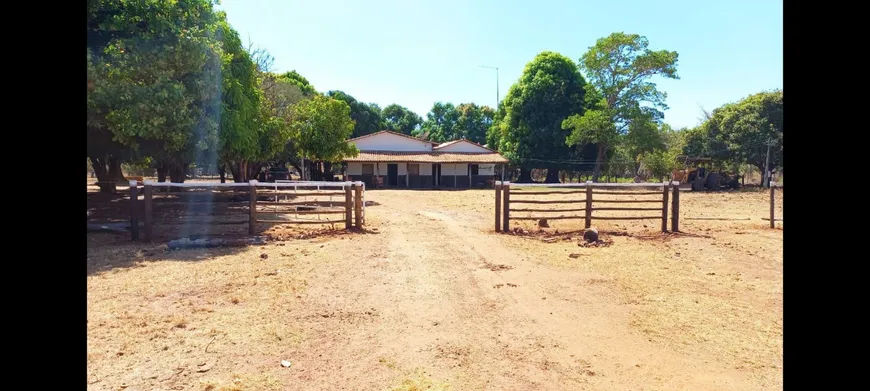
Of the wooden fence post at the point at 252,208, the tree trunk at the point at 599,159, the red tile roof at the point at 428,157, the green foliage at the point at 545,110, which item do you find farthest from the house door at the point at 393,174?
the wooden fence post at the point at 252,208

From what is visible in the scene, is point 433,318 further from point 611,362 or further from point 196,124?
point 196,124

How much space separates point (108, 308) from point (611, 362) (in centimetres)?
493

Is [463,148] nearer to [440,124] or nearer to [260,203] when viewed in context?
[440,124]

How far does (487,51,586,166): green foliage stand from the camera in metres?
37.4

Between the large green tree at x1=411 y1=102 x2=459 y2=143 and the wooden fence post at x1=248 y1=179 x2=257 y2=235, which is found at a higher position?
the large green tree at x1=411 y1=102 x2=459 y2=143

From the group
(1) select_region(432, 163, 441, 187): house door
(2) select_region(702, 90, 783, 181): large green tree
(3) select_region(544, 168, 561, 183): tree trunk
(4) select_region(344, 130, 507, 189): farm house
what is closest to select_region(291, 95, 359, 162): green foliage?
(4) select_region(344, 130, 507, 189): farm house

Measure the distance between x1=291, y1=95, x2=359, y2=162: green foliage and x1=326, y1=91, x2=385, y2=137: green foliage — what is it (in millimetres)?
21832

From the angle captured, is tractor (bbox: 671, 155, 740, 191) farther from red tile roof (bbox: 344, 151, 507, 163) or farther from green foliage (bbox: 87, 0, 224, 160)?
green foliage (bbox: 87, 0, 224, 160)

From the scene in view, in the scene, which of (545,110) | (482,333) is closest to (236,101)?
(482,333)

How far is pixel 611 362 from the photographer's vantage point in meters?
3.59

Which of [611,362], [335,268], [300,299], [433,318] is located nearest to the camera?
[611,362]

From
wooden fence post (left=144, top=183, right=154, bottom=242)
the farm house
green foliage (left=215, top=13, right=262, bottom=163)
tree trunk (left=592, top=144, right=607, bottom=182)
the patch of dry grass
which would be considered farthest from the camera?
tree trunk (left=592, top=144, right=607, bottom=182)

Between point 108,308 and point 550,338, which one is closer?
point 550,338
